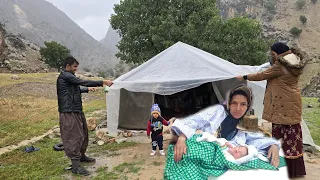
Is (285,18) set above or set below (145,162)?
above

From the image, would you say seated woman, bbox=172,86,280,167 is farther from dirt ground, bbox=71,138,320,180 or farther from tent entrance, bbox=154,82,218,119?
tent entrance, bbox=154,82,218,119

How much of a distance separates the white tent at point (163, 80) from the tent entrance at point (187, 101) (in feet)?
5.78

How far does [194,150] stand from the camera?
192cm

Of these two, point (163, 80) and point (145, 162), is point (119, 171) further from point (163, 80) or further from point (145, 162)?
point (163, 80)

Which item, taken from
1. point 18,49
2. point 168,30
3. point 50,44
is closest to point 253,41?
point 168,30

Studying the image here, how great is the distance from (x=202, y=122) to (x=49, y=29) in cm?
11939

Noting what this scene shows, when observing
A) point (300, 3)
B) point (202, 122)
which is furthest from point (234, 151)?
point (300, 3)

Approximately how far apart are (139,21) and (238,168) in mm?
13875

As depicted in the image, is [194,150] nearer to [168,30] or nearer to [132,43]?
[168,30]

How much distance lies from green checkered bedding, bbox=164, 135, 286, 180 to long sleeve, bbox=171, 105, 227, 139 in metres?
0.14

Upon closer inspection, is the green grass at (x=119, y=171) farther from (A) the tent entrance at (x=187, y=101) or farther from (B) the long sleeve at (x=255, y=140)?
(A) the tent entrance at (x=187, y=101)

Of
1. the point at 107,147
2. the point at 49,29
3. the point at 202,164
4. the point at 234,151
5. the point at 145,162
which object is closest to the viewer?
the point at 202,164

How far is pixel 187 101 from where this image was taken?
964 cm

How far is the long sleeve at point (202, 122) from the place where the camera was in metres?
2.06
